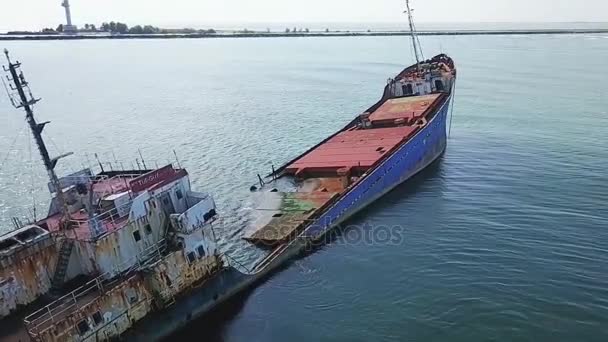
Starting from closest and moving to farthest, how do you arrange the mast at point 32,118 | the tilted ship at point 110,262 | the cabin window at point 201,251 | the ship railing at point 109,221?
the mast at point 32,118 → the tilted ship at point 110,262 → the ship railing at point 109,221 → the cabin window at point 201,251

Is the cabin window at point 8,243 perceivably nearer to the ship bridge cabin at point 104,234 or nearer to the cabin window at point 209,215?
the ship bridge cabin at point 104,234

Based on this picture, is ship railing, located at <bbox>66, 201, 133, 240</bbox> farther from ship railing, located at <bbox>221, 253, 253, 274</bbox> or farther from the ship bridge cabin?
ship railing, located at <bbox>221, 253, 253, 274</bbox>

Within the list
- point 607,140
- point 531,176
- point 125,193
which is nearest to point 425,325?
point 125,193

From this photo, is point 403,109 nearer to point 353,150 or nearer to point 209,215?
point 353,150

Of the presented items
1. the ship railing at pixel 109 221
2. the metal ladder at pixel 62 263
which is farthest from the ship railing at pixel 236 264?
the metal ladder at pixel 62 263

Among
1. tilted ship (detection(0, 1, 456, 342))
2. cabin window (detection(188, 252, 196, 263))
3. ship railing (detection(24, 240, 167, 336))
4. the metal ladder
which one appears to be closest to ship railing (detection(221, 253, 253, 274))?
tilted ship (detection(0, 1, 456, 342))

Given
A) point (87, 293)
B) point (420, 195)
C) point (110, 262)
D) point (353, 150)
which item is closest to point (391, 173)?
point (420, 195)
